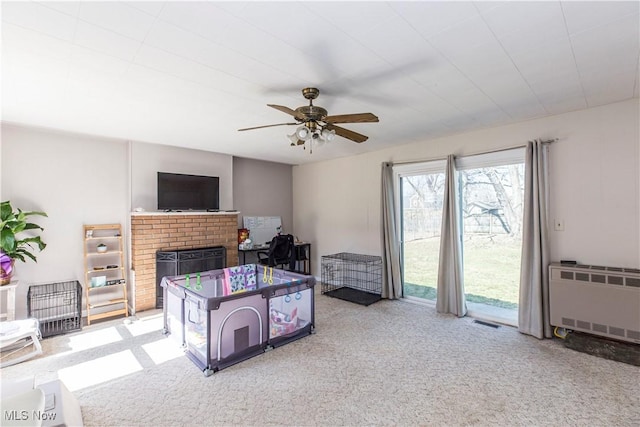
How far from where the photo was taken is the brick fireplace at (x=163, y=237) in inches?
163

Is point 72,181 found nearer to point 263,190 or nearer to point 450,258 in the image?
point 263,190

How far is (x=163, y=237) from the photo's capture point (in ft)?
14.3

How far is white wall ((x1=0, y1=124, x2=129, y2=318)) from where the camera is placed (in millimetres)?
3525

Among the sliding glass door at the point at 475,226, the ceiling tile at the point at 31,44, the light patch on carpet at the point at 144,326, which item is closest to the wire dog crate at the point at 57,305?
the light patch on carpet at the point at 144,326

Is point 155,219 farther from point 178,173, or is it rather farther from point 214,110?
point 214,110

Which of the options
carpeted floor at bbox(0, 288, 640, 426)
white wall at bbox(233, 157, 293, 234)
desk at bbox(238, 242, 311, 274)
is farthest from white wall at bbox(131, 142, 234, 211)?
carpeted floor at bbox(0, 288, 640, 426)

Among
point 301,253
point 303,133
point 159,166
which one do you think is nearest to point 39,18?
point 303,133

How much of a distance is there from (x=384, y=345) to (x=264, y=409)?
141 centimetres

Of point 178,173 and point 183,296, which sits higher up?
point 178,173

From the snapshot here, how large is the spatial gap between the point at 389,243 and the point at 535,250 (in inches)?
72.7

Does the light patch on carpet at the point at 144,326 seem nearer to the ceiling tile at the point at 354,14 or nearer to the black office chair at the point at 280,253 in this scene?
the black office chair at the point at 280,253

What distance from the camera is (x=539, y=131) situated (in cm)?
330

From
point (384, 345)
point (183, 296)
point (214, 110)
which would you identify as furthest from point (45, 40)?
point (384, 345)

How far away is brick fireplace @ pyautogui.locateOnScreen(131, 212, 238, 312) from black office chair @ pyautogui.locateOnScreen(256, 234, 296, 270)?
2.05 feet
